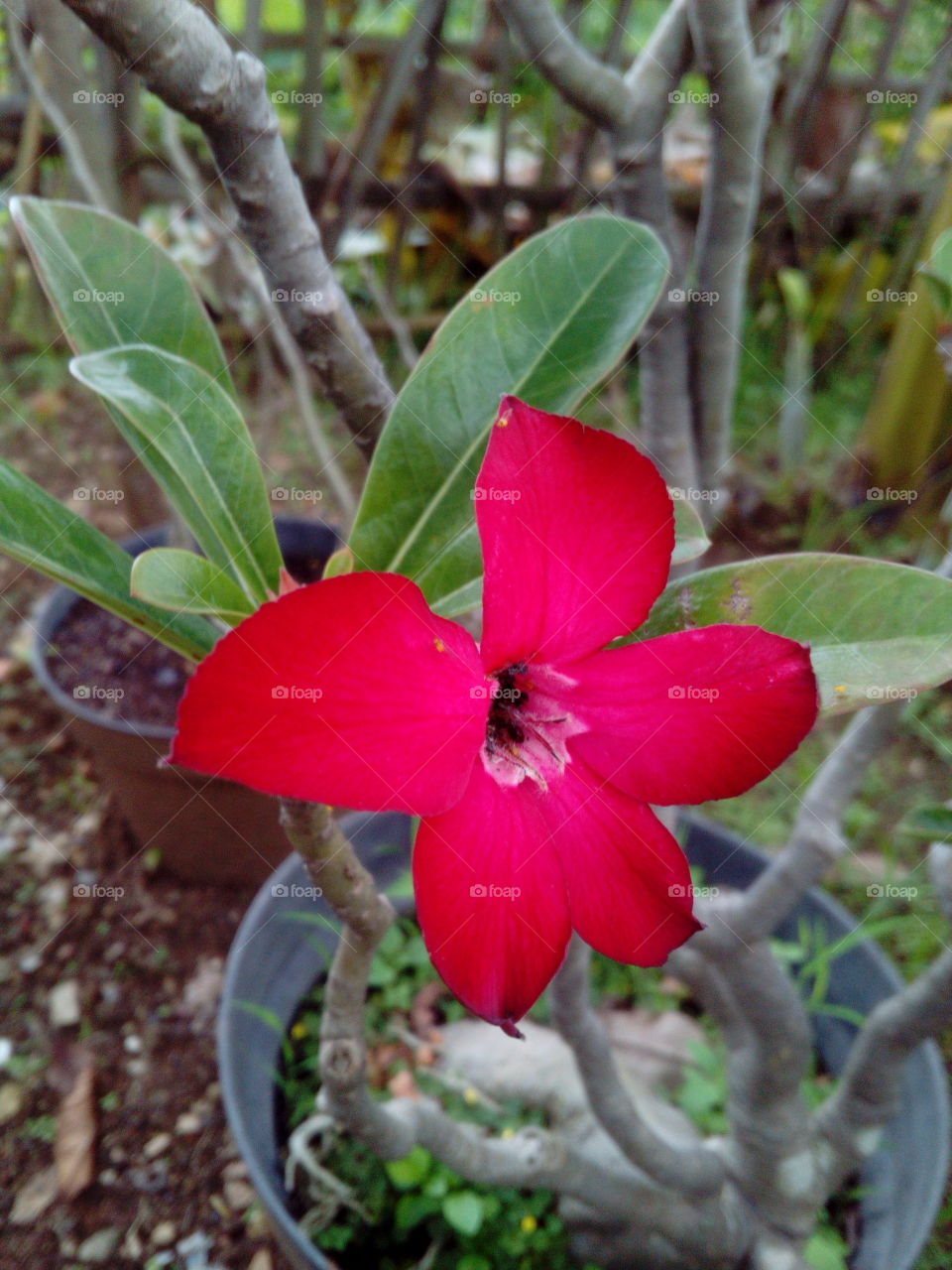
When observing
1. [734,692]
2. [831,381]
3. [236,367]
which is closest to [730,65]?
[734,692]

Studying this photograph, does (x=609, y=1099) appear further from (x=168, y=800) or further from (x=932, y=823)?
(x=168, y=800)

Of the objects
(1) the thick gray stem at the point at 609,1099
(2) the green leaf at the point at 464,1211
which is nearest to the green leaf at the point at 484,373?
(1) the thick gray stem at the point at 609,1099

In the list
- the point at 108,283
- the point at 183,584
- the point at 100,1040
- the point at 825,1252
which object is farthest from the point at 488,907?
the point at 100,1040

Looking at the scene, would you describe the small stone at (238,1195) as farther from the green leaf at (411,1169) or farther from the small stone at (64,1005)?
the small stone at (64,1005)

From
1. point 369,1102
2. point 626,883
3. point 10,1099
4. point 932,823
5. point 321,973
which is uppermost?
point 626,883

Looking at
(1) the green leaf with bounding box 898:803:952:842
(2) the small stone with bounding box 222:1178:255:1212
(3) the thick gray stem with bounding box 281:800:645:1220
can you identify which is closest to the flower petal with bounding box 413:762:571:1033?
(3) the thick gray stem with bounding box 281:800:645:1220

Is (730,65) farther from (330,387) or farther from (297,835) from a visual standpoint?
(297,835)
